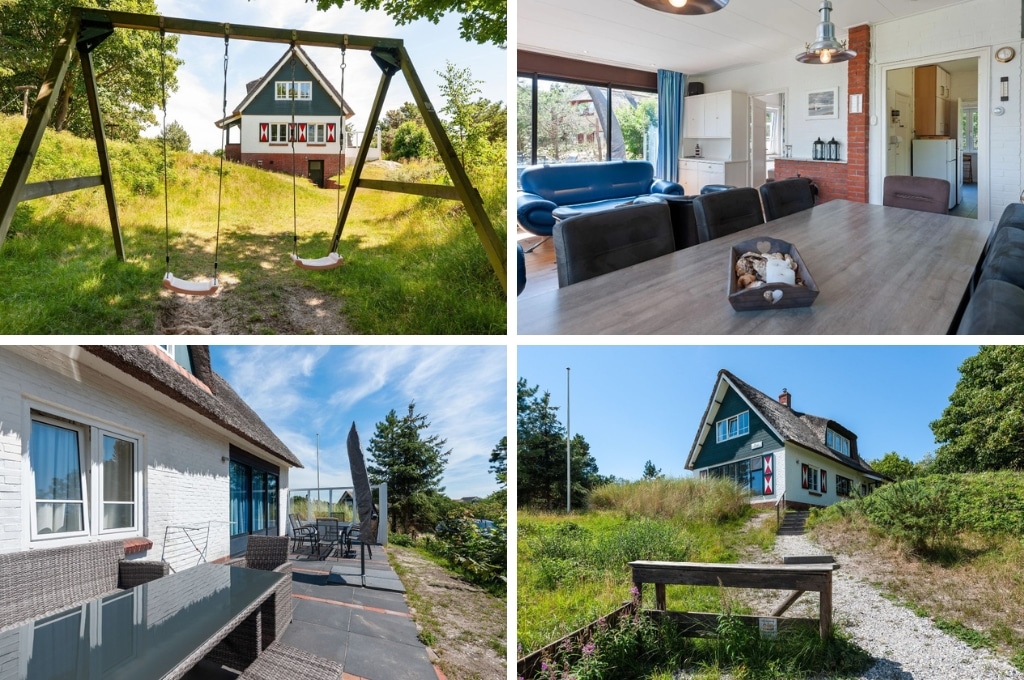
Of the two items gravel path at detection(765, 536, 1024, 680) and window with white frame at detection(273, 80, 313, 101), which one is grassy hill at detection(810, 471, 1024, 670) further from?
window with white frame at detection(273, 80, 313, 101)

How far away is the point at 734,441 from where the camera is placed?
8.84 ft

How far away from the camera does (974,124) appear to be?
10.1m

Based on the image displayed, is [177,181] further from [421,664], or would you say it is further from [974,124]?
[974,124]

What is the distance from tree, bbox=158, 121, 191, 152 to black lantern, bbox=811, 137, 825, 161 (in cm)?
675

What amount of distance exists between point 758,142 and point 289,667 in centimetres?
912

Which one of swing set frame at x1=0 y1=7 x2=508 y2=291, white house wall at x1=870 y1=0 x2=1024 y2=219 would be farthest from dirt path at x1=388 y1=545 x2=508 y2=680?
white house wall at x1=870 y1=0 x2=1024 y2=219

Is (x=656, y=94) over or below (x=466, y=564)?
over

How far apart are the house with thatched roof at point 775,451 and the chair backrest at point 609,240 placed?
58cm

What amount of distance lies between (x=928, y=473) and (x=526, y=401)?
5.16 feet

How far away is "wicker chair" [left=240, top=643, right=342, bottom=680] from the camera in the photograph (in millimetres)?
2115

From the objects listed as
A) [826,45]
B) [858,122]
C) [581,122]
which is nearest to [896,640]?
[826,45]

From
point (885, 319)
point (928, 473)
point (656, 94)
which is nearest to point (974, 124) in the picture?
point (656, 94)

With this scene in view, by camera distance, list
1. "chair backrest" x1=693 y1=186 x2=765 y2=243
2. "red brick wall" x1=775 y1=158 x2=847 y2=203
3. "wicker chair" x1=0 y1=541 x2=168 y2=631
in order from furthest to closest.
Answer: "red brick wall" x1=775 y1=158 x2=847 y2=203 → "chair backrest" x1=693 y1=186 x2=765 y2=243 → "wicker chair" x1=0 y1=541 x2=168 y2=631

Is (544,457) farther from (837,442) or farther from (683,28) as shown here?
(683,28)
